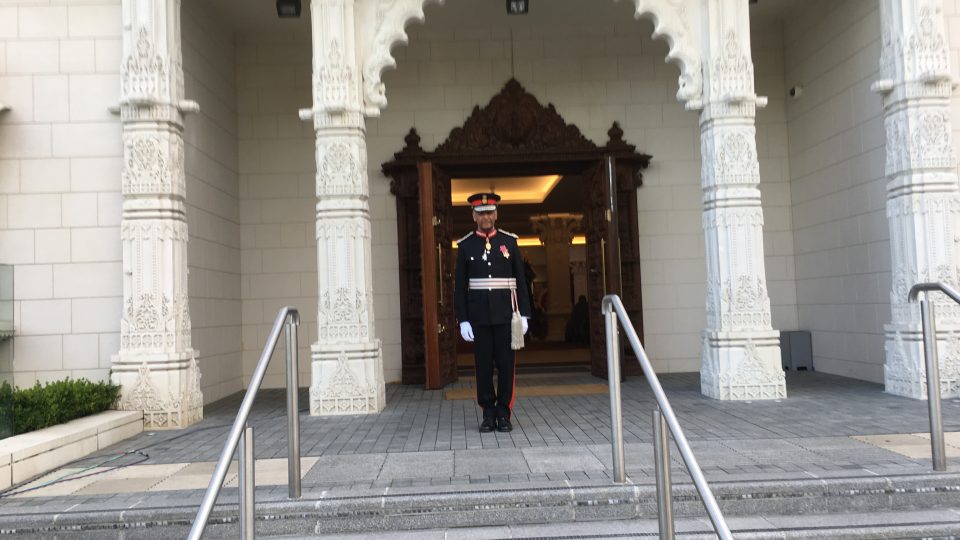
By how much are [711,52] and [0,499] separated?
267 inches

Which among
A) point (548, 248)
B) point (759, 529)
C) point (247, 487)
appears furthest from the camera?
point (548, 248)

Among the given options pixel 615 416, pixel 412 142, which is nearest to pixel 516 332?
pixel 615 416

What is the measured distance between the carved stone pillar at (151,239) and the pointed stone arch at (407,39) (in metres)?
1.82

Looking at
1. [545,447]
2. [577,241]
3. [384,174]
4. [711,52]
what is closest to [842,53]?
[711,52]

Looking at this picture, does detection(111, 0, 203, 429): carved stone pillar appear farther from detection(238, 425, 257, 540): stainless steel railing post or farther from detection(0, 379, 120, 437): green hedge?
detection(238, 425, 257, 540): stainless steel railing post

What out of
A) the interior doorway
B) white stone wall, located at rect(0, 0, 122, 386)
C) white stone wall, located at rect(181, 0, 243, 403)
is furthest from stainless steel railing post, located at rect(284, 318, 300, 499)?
the interior doorway

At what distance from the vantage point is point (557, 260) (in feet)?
63.6

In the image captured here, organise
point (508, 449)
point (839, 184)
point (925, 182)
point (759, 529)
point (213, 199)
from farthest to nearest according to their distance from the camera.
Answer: point (839, 184) → point (213, 199) → point (925, 182) → point (508, 449) → point (759, 529)

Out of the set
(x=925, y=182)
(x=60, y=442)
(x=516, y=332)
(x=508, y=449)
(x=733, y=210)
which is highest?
(x=925, y=182)

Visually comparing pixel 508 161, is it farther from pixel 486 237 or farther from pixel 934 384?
pixel 934 384

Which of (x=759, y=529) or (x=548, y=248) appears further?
(x=548, y=248)

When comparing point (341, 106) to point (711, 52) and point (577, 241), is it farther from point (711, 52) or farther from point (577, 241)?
point (577, 241)

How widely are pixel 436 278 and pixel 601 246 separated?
6.92 feet

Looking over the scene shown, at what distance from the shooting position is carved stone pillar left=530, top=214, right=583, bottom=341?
18.8 m
